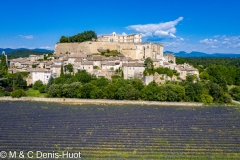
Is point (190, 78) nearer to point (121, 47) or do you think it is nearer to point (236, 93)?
point (236, 93)

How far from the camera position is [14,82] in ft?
137

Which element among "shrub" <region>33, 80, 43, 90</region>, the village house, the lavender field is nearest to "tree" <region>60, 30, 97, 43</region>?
the village house

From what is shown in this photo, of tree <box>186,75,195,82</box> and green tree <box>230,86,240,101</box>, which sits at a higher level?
tree <box>186,75,195,82</box>

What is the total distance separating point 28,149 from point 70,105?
657 inches

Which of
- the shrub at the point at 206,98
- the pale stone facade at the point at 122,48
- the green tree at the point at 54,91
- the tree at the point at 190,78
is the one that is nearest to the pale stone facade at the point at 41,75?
the green tree at the point at 54,91

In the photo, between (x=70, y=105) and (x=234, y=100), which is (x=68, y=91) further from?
(x=234, y=100)

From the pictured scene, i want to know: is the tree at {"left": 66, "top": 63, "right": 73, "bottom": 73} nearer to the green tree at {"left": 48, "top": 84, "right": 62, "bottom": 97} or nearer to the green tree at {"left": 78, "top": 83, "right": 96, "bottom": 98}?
the green tree at {"left": 48, "top": 84, "right": 62, "bottom": 97}

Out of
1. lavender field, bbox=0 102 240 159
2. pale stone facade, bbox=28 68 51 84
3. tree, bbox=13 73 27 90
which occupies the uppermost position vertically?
pale stone facade, bbox=28 68 51 84

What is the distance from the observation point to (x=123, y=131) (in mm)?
21906

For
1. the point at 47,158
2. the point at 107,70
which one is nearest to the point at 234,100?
the point at 107,70

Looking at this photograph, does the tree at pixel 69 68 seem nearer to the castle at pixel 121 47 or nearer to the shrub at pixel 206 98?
the castle at pixel 121 47

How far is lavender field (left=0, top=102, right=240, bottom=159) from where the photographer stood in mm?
17703

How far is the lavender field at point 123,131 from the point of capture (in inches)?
697

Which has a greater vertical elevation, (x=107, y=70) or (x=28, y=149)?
(x=107, y=70)
